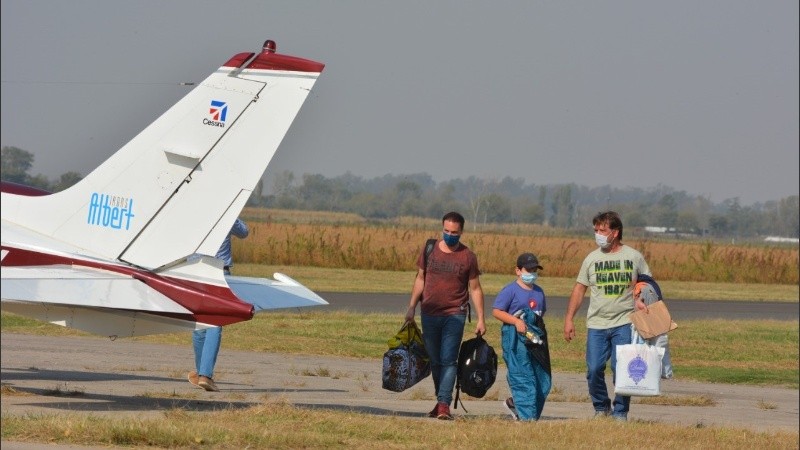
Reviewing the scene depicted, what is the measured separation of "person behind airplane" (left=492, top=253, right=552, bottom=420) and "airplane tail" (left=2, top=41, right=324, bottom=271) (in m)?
2.51

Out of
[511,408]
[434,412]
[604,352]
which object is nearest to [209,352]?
[434,412]

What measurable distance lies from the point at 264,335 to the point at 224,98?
28.4 feet

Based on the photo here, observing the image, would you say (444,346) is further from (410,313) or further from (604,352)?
(604,352)

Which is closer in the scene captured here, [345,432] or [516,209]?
[345,432]

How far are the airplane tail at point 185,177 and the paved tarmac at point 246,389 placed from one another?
1.48 m

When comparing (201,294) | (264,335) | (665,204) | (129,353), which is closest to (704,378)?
(264,335)

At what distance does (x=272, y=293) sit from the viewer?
452 inches

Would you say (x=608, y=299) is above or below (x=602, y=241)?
below

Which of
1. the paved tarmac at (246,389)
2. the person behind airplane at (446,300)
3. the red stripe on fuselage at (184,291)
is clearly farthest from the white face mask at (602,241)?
the red stripe on fuselage at (184,291)

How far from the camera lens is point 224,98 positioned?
10.8m

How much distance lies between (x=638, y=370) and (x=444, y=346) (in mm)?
1734

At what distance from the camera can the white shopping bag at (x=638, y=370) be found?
1064 centimetres

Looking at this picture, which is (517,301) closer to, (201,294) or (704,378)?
(201,294)

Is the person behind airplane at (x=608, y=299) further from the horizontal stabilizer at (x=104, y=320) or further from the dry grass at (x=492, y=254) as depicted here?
the dry grass at (x=492, y=254)
